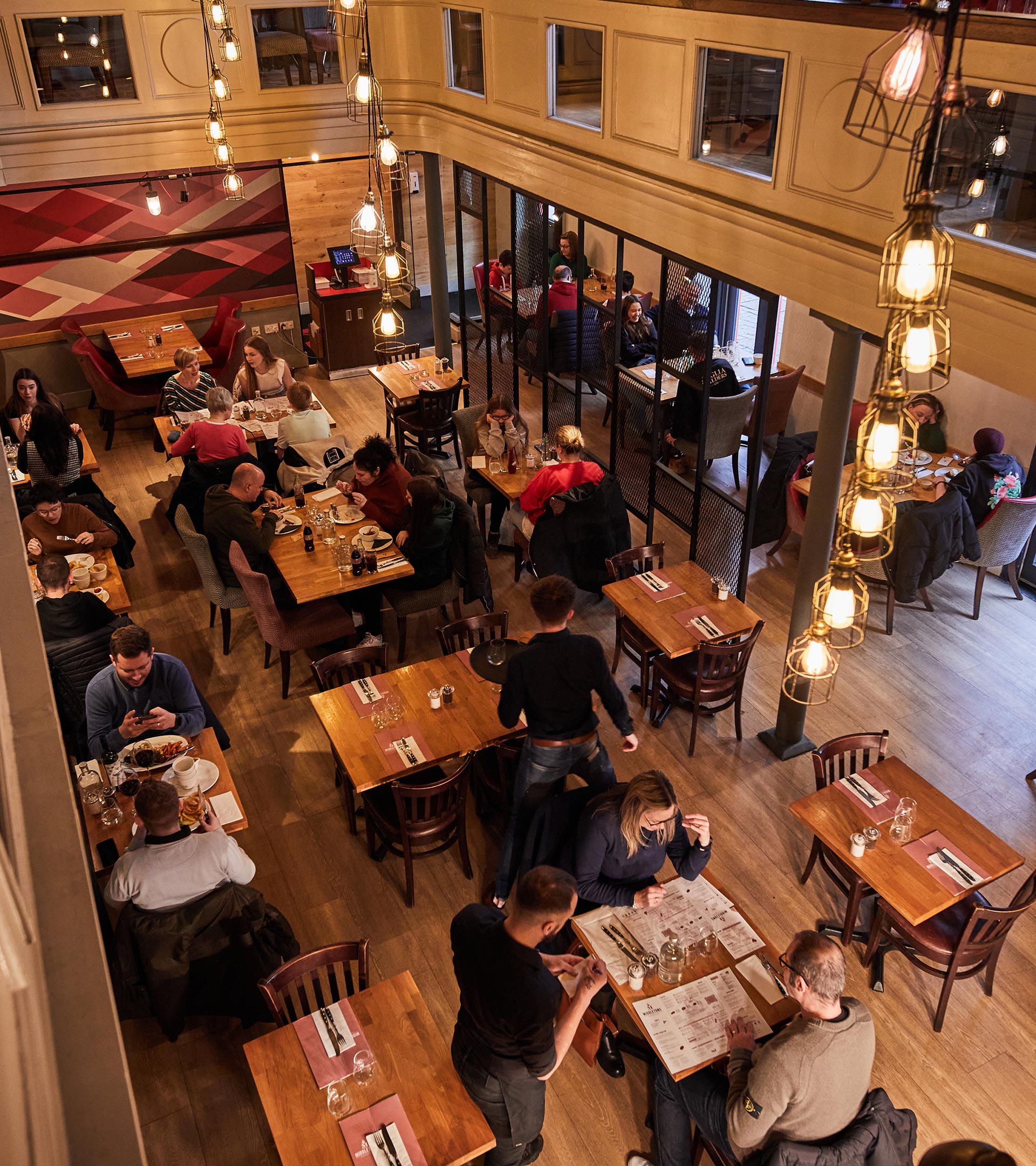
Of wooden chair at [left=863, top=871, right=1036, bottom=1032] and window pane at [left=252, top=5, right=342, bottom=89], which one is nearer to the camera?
wooden chair at [left=863, top=871, right=1036, bottom=1032]

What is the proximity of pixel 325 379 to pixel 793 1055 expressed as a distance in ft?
35.2

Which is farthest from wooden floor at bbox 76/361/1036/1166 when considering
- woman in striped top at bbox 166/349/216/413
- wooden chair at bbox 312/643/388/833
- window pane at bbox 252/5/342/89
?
window pane at bbox 252/5/342/89

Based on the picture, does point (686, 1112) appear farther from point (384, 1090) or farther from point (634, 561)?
point (634, 561)

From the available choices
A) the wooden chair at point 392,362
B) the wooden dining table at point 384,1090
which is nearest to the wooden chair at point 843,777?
the wooden dining table at point 384,1090

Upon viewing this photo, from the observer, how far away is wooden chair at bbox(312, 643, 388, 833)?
5.89 m

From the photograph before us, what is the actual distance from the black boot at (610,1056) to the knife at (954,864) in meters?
1.81

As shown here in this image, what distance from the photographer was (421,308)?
14.8 m

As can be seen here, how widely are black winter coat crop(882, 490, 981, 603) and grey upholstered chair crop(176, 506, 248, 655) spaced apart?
5.01m

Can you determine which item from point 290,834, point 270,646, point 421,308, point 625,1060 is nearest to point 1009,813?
point 625,1060

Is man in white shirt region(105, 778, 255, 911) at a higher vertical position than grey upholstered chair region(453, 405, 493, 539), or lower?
higher

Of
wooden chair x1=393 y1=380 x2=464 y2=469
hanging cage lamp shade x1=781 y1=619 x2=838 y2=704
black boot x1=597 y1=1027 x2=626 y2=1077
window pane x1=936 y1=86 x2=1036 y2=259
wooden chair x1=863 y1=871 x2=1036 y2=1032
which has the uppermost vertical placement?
window pane x1=936 y1=86 x2=1036 y2=259

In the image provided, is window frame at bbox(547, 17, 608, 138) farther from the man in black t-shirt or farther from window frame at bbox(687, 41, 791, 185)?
the man in black t-shirt

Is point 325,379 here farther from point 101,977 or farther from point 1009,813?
point 101,977

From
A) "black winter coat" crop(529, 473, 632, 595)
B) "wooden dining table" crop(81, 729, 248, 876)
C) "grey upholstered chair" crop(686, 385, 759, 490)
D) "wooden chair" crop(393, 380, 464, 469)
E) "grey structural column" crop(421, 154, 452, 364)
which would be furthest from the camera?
"grey structural column" crop(421, 154, 452, 364)
